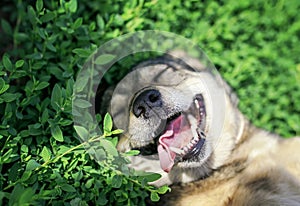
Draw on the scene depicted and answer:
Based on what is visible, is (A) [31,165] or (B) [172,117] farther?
(B) [172,117]

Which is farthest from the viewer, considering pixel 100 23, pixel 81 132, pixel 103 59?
pixel 100 23

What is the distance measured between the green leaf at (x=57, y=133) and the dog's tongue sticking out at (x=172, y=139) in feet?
2.48

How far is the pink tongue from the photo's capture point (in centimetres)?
303

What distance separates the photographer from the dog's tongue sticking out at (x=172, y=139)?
120 inches

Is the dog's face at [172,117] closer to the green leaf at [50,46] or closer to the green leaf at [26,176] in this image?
the green leaf at [50,46]

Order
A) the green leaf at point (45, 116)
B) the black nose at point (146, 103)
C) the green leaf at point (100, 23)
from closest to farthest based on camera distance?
1. the green leaf at point (45, 116)
2. the black nose at point (146, 103)
3. the green leaf at point (100, 23)

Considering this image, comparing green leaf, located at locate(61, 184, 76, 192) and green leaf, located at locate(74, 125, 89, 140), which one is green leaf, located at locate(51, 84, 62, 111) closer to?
green leaf, located at locate(74, 125, 89, 140)

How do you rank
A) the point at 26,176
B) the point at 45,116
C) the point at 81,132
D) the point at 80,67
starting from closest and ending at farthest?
the point at 26,176 → the point at 81,132 → the point at 45,116 → the point at 80,67

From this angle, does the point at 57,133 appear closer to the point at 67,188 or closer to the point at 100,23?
the point at 67,188

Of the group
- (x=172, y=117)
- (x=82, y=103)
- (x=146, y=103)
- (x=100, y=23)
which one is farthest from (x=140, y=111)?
(x=100, y=23)

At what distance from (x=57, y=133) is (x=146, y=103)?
70 cm

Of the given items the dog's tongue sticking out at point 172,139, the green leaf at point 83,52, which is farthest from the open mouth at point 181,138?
the green leaf at point 83,52

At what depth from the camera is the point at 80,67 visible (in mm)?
3008

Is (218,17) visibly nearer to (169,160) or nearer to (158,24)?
(158,24)
